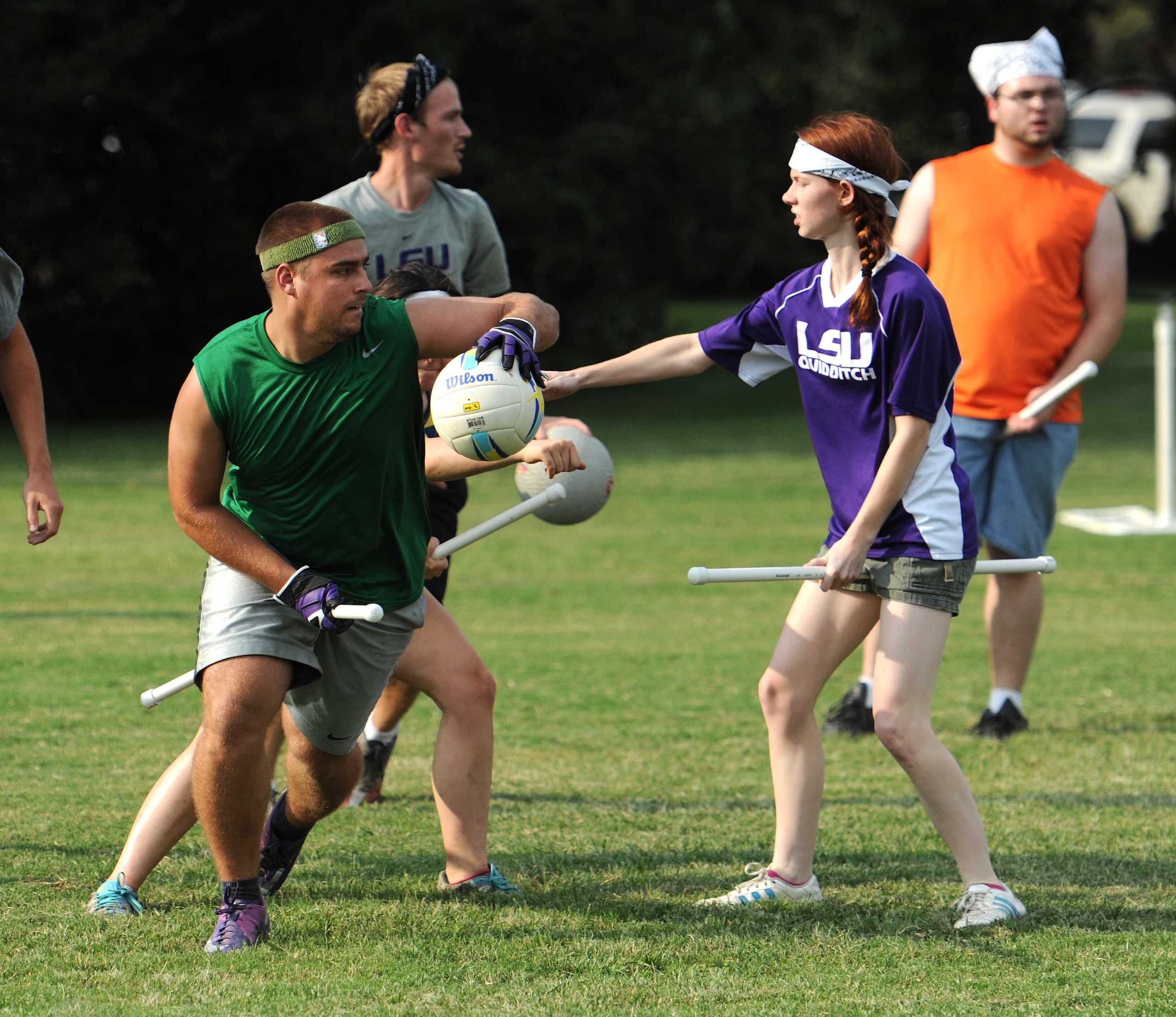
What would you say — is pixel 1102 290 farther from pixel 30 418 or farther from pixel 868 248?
pixel 30 418

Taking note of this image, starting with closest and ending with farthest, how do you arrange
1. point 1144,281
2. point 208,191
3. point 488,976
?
point 488,976 → point 208,191 → point 1144,281

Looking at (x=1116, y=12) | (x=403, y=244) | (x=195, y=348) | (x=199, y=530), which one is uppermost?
(x=1116, y=12)

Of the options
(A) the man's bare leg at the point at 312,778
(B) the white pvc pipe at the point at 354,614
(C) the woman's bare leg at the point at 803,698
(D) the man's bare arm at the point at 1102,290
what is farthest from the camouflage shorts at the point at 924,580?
(D) the man's bare arm at the point at 1102,290

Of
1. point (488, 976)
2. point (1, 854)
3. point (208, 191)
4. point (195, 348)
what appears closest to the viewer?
point (488, 976)

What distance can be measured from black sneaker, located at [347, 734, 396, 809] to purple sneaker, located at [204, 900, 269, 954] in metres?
1.65

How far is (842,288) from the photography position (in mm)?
4629

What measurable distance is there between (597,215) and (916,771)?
20136 millimetres

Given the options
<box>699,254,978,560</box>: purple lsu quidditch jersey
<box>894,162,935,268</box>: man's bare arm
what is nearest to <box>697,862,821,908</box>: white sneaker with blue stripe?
<box>699,254,978,560</box>: purple lsu quidditch jersey

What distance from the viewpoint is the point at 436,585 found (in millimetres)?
5695

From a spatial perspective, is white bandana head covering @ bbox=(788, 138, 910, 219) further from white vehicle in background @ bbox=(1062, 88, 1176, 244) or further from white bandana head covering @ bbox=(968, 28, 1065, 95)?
white vehicle in background @ bbox=(1062, 88, 1176, 244)

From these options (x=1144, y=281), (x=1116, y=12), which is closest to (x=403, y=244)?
(x=1144, y=281)

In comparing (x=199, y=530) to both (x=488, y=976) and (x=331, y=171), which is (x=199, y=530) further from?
(x=331, y=171)

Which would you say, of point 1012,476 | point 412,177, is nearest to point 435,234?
point 412,177

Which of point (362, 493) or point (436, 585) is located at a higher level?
point (362, 493)
